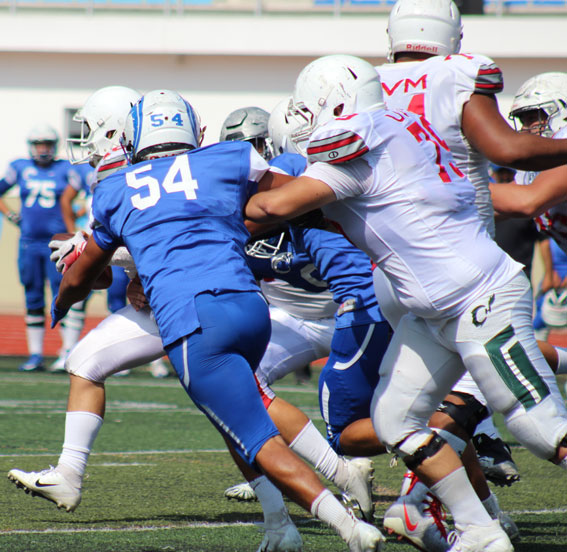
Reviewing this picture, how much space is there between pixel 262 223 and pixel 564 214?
5.39 ft

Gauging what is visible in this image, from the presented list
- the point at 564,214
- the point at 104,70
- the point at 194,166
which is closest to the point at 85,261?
the point at 194,166

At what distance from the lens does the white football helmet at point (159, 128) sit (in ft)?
12.2

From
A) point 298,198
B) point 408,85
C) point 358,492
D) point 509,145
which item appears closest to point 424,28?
point 408,85

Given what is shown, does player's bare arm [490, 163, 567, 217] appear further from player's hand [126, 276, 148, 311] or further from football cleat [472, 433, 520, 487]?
player's hand [126, 276, 148, 311]

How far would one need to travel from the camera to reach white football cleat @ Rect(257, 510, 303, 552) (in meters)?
3.49

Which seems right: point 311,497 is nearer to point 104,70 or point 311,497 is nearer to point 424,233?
point 424,233

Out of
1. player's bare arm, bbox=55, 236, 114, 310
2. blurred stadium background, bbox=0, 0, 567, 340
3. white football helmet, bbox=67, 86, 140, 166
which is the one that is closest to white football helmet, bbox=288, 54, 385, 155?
player's bare arm, bbox=55, 236, 114, 310

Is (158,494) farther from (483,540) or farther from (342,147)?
(342,147)

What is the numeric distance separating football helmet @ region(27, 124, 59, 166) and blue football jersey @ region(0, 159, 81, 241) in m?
0.07

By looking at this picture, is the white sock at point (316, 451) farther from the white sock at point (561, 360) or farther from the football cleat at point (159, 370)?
the football cleat at point (159, 370)

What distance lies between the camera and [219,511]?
14.8 ft

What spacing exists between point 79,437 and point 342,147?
1766 mm

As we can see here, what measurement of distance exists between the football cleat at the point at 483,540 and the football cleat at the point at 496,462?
4.07 ft

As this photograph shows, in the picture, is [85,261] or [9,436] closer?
[85,261]
